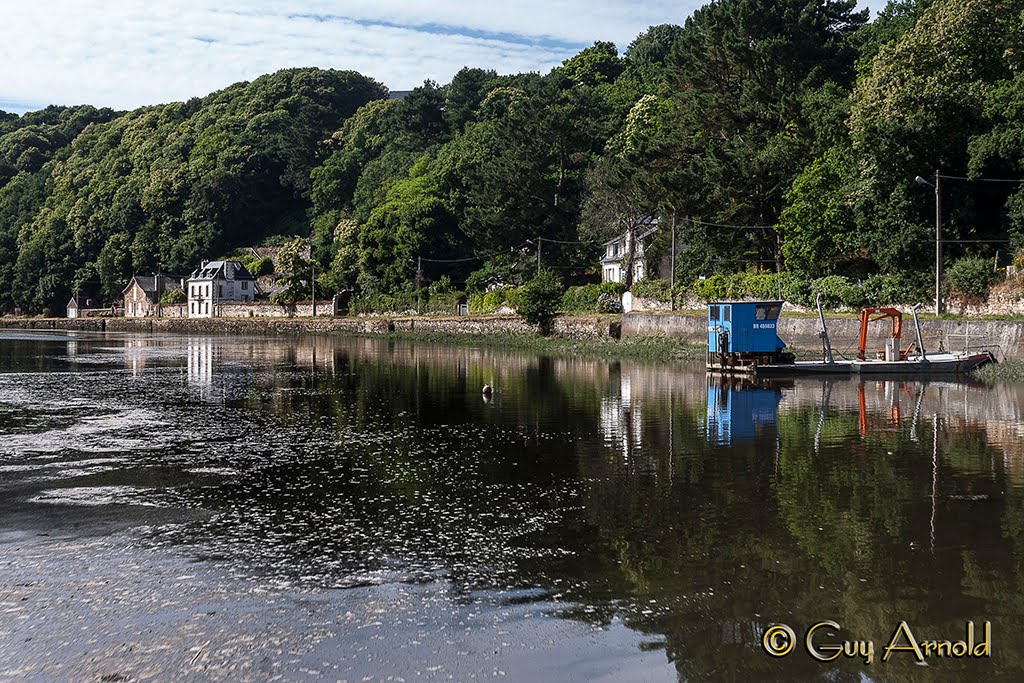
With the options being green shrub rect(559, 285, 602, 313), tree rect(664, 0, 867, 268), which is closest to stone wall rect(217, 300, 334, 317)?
green shrub rect(559, 285, 602, 313)

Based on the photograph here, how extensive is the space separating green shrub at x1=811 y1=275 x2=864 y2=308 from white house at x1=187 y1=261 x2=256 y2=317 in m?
82.7

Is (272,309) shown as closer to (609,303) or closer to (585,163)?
(585,163)

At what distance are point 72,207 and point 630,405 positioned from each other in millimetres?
146036

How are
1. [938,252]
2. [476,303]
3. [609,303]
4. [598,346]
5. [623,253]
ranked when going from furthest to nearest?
[476,303], [623,253], [609,303], [598,346], [938,252]

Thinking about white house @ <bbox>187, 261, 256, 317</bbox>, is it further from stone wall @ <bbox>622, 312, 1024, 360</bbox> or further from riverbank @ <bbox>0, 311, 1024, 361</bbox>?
stone wall @ <bbox>622, 312, 1024, 360</bbox>

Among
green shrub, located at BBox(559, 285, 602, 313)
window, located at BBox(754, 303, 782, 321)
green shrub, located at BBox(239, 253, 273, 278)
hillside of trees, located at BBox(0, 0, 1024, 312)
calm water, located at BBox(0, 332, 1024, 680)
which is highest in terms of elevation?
hillside of trees, located at BBox(0, 0, 1024, 312)

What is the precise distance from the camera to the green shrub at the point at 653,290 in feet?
195

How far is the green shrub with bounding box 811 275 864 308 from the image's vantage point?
47.1 metres

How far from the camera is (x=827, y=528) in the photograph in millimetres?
13508

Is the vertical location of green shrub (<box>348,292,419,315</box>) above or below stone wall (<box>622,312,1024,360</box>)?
above

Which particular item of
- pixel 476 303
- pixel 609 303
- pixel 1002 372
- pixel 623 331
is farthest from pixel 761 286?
pixel 476 303

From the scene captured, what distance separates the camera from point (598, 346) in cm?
5434

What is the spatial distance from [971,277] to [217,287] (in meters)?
93.4

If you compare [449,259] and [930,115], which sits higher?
[930,115]
